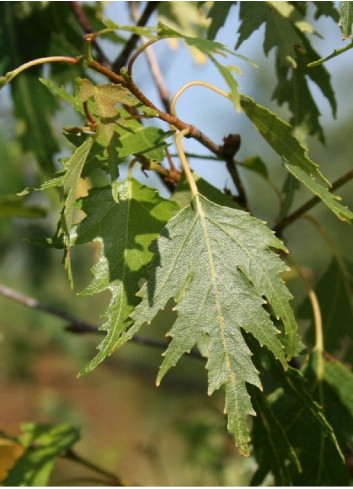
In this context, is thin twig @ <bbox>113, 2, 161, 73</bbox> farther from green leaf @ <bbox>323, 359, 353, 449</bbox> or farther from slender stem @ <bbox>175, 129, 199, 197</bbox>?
green leaf @ <bbox>323, 359, 353, 449</bbox>

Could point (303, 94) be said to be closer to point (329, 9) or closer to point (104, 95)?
point (329, 9)

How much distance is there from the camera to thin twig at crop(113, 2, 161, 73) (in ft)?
3.68

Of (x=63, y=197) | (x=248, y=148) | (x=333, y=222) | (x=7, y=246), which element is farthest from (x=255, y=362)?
(x=248, y=148)

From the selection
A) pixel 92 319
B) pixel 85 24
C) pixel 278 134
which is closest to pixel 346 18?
pixel 278 134

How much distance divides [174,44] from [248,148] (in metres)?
7.90

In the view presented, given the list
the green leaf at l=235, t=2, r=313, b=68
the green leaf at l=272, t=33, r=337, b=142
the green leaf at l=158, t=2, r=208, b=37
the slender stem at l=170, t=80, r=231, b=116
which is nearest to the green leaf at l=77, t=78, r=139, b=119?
the slender stem at l=170, t=80, r=231, b=116

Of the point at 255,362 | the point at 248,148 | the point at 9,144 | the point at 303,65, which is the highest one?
the point at 303,65

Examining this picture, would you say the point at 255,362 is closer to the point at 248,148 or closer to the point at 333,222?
the point at 333,222

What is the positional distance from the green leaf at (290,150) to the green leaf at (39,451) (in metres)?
0.59

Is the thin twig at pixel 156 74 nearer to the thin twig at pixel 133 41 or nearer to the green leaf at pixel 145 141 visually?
the thin twig at pixel 133 41

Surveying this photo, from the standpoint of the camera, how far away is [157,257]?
72 cm

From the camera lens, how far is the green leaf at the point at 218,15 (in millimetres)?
945

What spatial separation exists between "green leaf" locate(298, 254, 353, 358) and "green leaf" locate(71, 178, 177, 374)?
385 millimetres

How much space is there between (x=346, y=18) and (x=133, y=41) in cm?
50
